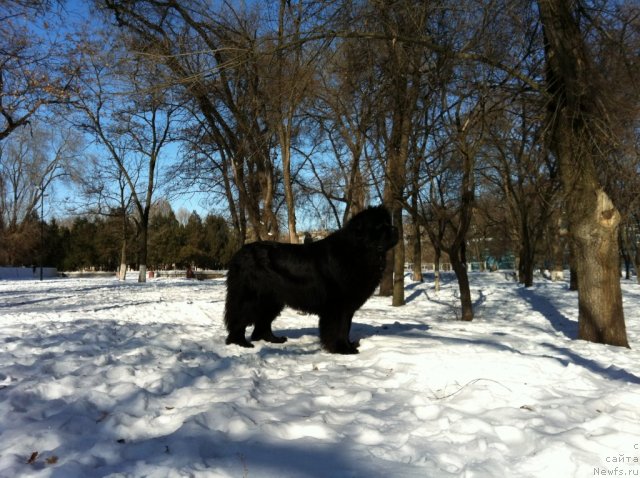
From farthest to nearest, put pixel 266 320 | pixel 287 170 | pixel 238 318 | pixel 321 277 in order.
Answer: pixel 287 170, pixel 266 320, pixel 238 318, pixel 321 277

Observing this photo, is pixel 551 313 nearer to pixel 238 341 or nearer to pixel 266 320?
pixel 266 320

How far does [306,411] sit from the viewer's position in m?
3.39

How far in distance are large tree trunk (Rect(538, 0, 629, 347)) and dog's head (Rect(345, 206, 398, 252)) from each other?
3.99 meters

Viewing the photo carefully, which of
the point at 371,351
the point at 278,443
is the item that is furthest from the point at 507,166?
the point at 278,443

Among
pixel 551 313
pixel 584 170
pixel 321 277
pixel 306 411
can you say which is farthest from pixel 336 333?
pixel 551 313

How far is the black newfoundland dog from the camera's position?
5.78 metres

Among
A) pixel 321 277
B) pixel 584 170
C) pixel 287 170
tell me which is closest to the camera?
pixel 321 277

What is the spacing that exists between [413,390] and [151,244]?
64.4 m

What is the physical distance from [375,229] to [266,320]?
2.05m

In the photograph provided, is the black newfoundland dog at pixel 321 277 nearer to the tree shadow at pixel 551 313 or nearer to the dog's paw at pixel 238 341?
the dog's paw at pixel 238 341

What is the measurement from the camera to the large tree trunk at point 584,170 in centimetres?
730

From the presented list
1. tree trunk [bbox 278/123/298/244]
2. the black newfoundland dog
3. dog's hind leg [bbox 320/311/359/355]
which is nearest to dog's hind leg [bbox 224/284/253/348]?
the black newfoundland dog

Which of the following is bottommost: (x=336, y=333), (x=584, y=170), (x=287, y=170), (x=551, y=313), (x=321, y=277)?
(x=551, y=313)

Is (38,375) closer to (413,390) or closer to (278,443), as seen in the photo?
(278,443)
